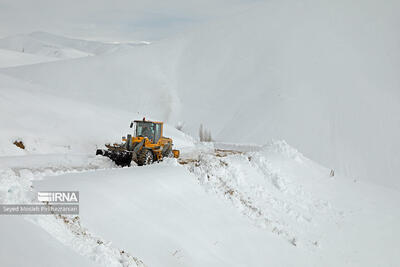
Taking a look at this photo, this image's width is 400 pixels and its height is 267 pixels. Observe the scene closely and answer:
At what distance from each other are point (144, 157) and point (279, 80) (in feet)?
106

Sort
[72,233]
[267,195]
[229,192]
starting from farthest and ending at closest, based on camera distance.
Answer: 1. [267,195]
2. [229,192]
3. [72,233]

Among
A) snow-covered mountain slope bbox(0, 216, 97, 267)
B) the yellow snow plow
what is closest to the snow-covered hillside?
snow-covered mountain slope bbox(0, 216, 97, 267)

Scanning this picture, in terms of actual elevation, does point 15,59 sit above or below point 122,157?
above

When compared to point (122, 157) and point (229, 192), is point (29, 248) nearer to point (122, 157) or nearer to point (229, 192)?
point (229, 192)

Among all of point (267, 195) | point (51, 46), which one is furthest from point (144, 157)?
point (51, 46)

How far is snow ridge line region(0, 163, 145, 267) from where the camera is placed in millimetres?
5039

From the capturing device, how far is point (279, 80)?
138ft

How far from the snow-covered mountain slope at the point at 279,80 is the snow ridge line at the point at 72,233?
91.3 ft

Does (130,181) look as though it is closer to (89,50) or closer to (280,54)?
(280,54)

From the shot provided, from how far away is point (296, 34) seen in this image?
161ft

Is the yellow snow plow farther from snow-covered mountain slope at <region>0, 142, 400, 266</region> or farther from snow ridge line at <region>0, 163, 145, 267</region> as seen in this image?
snow ridge line at <region>0, 163, 145, 267</region>

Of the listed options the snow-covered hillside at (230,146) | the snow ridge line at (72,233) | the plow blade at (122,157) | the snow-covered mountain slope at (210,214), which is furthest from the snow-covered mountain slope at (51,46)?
the snow ridge line at (72,233)

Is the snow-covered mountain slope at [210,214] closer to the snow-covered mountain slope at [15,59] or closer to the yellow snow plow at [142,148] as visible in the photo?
the yellow snow plow at [142,148]

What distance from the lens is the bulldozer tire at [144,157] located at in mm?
13055
